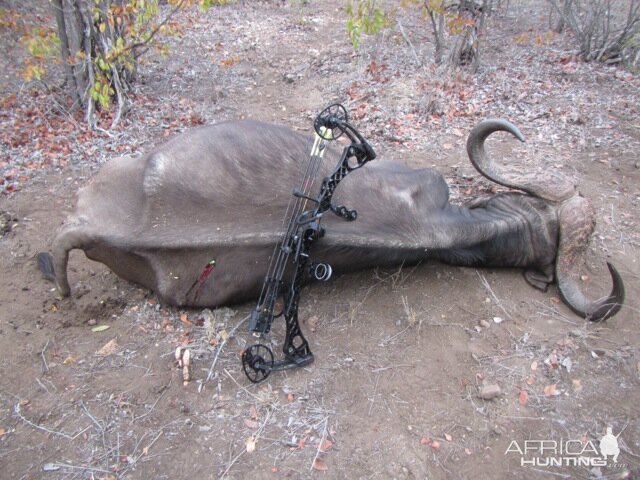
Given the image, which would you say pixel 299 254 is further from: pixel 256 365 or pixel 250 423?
pixel 250 423

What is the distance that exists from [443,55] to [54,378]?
7340 millimetres

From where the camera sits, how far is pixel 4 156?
583cm

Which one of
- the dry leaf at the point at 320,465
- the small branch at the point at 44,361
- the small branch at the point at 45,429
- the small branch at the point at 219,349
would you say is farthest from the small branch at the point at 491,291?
the small branch at the point at 44,361

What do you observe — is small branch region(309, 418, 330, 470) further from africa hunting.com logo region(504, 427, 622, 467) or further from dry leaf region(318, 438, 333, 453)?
africa hunting.com logo region(504, 427, 622, 467)

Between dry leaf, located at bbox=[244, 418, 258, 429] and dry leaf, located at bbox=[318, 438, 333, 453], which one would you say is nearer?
dry leaf, located at bbox=[318, 438, 333, 453]

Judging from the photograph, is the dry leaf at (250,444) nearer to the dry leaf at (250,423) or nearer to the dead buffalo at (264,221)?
the dry leaf at (250,423)

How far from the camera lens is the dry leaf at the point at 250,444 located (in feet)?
9.93

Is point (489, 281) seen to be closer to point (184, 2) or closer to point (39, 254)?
point (39, 254)

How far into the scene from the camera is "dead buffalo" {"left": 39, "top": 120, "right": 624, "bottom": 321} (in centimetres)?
362

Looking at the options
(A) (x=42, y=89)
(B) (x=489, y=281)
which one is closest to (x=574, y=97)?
(B) (x=489, y=281)

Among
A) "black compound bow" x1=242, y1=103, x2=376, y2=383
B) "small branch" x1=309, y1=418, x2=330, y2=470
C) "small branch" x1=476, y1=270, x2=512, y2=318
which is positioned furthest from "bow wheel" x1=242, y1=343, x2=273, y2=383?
"small branch" x1=476, y1=270, x2=512, y2=318

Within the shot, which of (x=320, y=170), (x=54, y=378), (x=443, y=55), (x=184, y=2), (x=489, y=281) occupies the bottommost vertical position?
(x=54, y=378)

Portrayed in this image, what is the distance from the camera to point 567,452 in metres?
3.05

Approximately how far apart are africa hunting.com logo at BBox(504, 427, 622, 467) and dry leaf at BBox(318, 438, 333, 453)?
1096 millimetres
